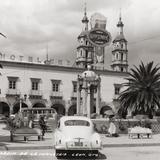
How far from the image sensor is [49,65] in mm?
64625

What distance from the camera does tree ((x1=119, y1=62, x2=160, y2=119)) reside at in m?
37.5

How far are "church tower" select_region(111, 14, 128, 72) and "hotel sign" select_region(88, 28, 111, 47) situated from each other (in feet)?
178

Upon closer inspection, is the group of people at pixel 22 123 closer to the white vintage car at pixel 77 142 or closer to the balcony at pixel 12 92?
the white vintage car at pixel 77 142

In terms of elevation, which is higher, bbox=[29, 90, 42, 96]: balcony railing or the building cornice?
the building cornice

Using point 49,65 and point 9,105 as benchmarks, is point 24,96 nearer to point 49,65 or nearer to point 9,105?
point 9,105

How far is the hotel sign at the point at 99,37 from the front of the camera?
4038 centimetres

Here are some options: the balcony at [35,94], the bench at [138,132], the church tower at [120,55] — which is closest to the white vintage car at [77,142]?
the bench at [138,132]

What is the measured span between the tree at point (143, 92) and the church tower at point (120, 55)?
56.4 meters

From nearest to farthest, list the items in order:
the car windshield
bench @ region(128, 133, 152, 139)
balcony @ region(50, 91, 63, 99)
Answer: the car windshield < bench @ region(128, 133, 152, 139) < balcony @ region(50, 91, 63, 99)

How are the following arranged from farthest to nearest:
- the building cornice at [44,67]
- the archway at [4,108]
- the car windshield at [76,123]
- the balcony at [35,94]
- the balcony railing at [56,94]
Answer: the balcony railing at [56,94] < the balcony at [35,94] < the archway at [4,108] < the building cornice at [44,67] < the car windshield at [76,123]

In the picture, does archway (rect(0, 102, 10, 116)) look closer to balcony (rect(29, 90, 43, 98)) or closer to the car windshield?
Answer: balcony (rect(29, 90, 43, 98))

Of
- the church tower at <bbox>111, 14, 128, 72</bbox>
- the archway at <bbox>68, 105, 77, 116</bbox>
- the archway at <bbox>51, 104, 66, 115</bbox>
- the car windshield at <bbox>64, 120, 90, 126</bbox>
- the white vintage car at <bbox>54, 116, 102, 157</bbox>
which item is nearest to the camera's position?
the white vintage car at <bbox>54, 116, 102, 157</bbox>

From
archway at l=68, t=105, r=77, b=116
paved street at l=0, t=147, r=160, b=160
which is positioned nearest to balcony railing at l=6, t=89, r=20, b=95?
archway at l=68, t=105, r=77, b=116

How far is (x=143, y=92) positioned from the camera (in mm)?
37625
